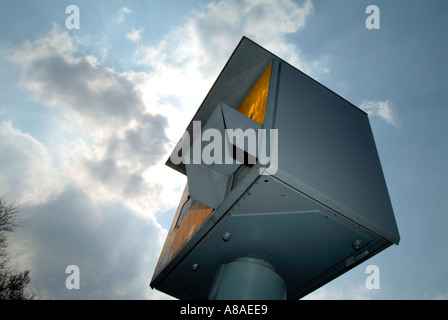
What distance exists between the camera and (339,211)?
1.91 m

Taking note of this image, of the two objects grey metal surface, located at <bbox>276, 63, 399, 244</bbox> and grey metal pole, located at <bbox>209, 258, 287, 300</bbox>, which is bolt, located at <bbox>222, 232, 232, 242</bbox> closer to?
grey metal pole, located at <bbox>209, 258, 287, 300</bbox>

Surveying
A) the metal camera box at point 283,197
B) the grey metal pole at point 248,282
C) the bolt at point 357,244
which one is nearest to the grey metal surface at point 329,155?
the metal camera box at point 283,197

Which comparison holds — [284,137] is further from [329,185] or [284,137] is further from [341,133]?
[341,133]

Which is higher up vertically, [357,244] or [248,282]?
[357,244]

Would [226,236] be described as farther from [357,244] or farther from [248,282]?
[357,244]

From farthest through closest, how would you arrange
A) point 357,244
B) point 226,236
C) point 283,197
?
point 226,236
point 357,244
point 283,197

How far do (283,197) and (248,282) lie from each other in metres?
0.81

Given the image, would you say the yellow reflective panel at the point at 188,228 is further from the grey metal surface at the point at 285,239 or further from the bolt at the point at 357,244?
the bolt at the point at 357,244

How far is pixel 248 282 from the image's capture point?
2141 millimetres

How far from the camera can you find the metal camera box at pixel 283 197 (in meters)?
1.88

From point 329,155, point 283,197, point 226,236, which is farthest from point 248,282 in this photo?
point 329,155

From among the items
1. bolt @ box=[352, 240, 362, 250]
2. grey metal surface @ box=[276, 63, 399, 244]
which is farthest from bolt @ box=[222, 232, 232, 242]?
bolt @ box=[352, 240, 362, 250]

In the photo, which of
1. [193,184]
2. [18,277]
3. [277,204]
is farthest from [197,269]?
[18,277]
